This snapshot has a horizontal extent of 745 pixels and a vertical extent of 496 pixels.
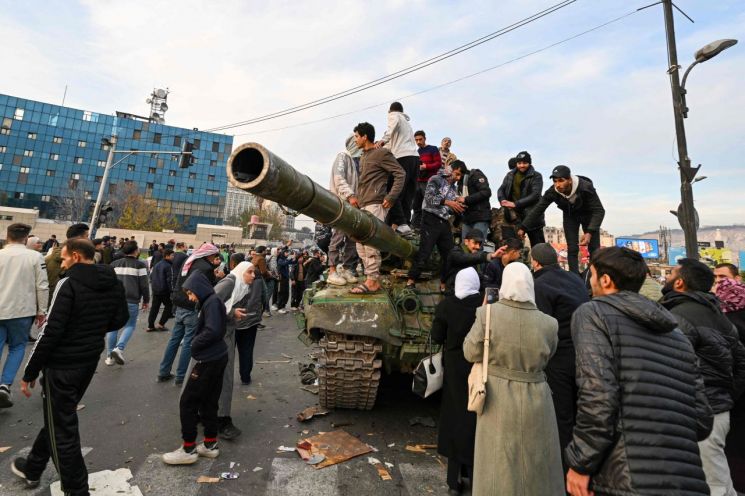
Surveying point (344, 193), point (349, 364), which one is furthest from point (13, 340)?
point (344, 193)

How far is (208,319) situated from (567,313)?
10.6 feet

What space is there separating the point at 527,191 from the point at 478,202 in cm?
100

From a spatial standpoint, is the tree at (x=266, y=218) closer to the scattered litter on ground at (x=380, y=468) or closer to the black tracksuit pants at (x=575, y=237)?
the black tracksuit pants at (x=575, y=237)

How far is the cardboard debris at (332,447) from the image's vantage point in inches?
145

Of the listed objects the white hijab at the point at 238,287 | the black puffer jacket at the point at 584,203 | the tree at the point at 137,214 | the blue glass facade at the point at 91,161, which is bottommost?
the white hijab at the point at 238,287

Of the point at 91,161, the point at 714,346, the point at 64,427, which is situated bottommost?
the point at 64,427

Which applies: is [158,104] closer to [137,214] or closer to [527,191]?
[137,214]

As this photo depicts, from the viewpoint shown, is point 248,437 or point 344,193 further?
point 344,193

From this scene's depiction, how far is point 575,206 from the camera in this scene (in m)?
5.46

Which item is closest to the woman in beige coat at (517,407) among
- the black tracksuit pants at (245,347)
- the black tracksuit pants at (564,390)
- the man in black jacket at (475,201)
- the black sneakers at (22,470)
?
the black tracksuit pants at (564,390)

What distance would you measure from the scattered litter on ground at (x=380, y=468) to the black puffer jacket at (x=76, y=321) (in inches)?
101

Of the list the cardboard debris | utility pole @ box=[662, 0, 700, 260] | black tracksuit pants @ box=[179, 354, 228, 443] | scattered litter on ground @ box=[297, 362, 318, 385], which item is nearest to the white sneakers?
black tracksuit pants @ box=[179, 354, 228, 443]

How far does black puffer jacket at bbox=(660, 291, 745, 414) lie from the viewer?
2.76 metres

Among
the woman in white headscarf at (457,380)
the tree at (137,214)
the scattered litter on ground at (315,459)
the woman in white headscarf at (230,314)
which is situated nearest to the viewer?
the woman in white headscarf at (457,380)
